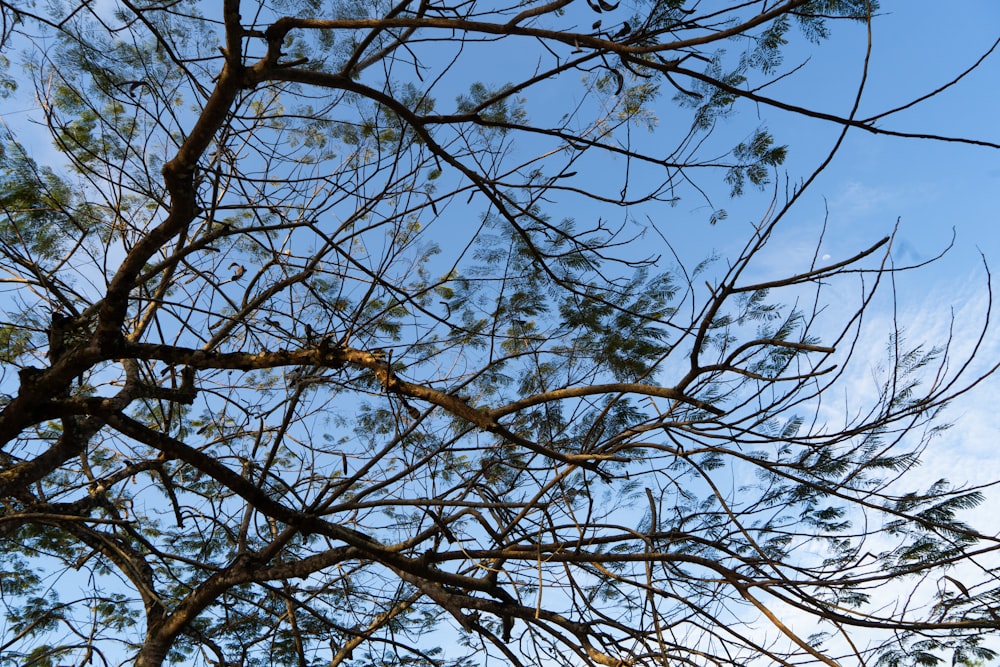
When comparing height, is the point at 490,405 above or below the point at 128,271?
above

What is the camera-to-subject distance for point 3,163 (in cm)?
391

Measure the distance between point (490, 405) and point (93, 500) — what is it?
2.15 meters

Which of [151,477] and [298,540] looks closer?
[151,477]

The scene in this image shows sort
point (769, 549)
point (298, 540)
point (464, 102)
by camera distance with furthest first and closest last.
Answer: point (298, 540)
point (464, 102)
point (769, 549)

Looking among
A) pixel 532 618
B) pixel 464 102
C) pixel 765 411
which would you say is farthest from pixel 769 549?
pixel 464 102

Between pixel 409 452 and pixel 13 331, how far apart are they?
2.42 m

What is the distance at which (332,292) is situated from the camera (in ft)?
15.2

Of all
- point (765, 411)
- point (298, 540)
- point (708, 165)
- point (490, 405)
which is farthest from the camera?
point (298, 540)

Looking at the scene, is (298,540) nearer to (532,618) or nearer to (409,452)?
(409,452)

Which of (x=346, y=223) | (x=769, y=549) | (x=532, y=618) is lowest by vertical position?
(x=532, y=618)

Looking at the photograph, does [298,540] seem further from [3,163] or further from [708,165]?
[708,165]

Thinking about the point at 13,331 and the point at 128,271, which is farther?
the point at 13,331

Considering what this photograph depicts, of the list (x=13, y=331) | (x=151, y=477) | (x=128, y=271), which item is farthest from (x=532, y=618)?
(x=13, y=331)

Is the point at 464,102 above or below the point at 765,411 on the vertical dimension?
above
